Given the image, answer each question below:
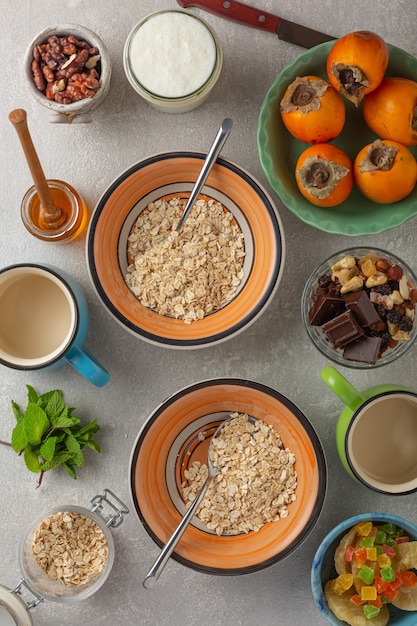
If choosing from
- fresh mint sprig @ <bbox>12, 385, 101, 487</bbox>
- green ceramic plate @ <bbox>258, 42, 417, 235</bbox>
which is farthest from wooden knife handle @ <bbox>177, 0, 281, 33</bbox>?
fresh mint sprig @ <bbox>12, 385, 101, 487</bbox>

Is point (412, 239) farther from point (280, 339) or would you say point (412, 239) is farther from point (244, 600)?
point (244, 600)

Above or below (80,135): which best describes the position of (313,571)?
below

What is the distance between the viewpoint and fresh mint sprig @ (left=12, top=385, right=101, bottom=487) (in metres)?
1.30

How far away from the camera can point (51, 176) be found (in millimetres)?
1381

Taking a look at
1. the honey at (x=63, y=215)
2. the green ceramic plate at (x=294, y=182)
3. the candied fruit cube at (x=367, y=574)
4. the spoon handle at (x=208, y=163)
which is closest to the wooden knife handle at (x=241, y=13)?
the green ceramic plate at (x=294, y=182)

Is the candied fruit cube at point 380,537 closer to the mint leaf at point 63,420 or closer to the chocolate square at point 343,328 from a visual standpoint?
the chocolate square at point 343,328

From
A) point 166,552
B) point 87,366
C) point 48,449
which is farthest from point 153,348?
point 166,552

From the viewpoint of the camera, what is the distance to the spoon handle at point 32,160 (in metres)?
1.07

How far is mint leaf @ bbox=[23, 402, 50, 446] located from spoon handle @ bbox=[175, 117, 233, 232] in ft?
1.38

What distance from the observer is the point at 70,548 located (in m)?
1.32

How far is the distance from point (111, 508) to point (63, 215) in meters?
0.57

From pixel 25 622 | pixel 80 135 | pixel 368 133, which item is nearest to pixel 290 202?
pixel 368 133

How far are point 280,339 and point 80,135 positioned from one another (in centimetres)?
55

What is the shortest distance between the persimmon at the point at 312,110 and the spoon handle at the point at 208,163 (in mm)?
104
